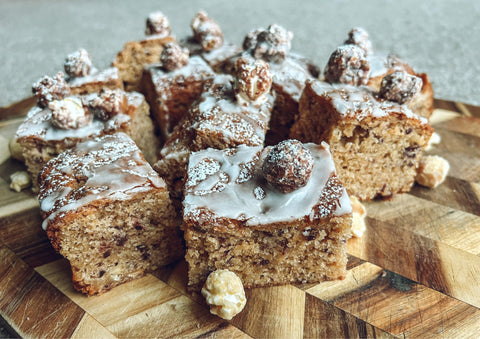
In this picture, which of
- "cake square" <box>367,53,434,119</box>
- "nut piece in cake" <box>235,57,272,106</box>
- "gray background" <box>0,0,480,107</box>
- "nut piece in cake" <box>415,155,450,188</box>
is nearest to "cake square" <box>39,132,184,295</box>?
"nut piece in cake" <box>235,57,272,106</box>

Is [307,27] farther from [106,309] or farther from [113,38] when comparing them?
[106,309]

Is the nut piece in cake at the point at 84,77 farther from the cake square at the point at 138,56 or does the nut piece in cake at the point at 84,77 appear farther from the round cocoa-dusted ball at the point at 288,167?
the round cocoa-dusted ball at the point at 288,167

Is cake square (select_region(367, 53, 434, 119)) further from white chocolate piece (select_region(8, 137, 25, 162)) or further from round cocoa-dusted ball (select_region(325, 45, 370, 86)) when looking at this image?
white chocolate piece (select_region(8, 137, 25, 162))

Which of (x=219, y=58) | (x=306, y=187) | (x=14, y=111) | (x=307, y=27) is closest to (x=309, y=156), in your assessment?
(x=306, y=187)

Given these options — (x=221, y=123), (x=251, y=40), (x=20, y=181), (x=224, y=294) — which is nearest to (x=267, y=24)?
(x=251, y=40)

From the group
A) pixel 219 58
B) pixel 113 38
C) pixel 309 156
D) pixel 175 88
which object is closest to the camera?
pixel 309 156

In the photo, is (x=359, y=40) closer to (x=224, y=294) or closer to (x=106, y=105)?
(x=106, y=105)

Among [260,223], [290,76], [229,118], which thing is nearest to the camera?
[260,223]
